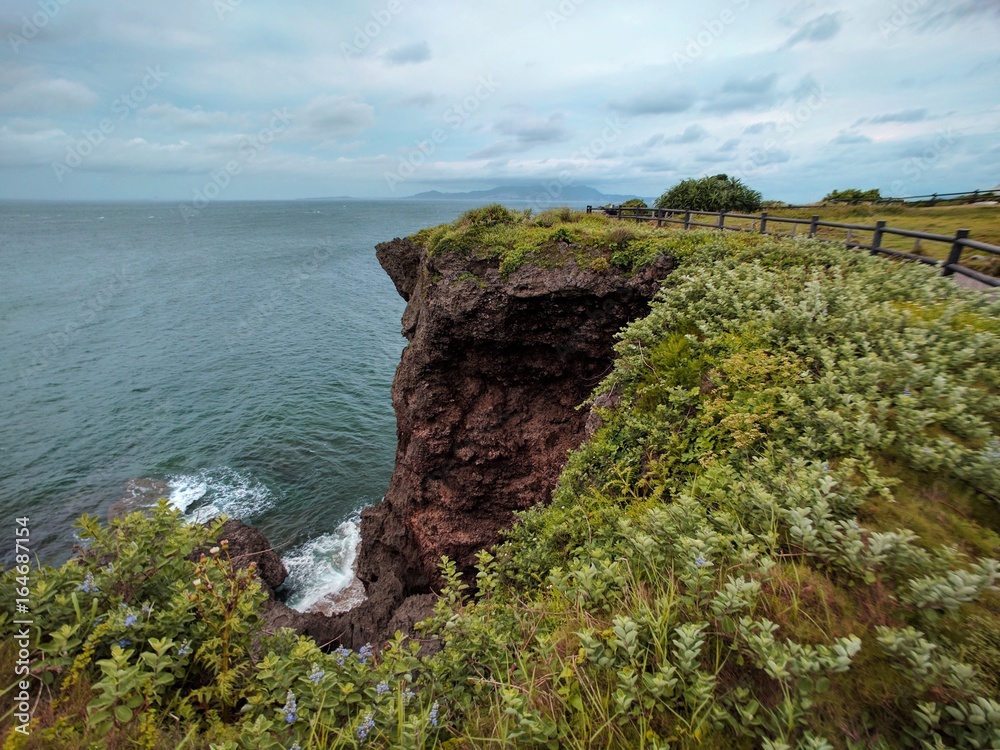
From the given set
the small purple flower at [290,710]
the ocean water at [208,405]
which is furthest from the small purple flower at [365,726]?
the ocean water at [208,405]

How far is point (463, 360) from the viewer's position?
16.8 meters

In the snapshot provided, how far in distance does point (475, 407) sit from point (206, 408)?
24.8 meters

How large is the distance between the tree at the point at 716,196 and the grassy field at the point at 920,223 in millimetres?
2243

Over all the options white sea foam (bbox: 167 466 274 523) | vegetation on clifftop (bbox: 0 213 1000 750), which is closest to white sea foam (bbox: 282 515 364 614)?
white sea foam (bbox: 167 466 274 523)

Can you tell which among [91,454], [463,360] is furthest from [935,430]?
[91,454]

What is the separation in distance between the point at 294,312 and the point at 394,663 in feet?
184

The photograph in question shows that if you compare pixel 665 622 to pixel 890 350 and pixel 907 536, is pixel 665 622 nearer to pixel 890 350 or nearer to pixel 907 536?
pixel 907 536

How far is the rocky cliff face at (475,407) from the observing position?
15.3 meters

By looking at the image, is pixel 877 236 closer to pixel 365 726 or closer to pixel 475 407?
pixel 475 407

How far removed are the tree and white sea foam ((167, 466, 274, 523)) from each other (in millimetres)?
30420

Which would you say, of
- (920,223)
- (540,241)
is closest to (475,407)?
(540,241)

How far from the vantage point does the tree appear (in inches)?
1129

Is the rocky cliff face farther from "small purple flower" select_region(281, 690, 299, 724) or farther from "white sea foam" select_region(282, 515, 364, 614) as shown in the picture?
"small purple flower" select_region(281, 690, 299, 724)

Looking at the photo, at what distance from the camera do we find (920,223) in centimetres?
2073
